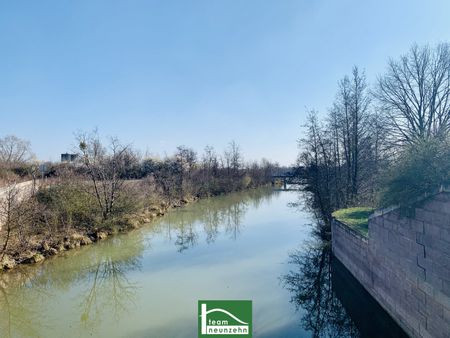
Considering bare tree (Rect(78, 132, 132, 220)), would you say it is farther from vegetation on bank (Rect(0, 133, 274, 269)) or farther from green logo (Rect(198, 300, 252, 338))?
green logo (Rect(198, 300, 252, 338))

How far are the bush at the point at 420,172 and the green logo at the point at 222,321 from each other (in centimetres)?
315

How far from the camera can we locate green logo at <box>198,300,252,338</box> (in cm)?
455

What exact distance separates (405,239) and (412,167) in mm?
1195

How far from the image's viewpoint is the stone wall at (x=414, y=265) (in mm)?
3734

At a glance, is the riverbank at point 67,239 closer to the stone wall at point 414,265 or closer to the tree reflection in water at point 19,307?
the tree reflection in water at point 19,307

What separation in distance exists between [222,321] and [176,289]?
3181 millimetres

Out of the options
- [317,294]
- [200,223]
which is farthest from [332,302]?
[200,223]

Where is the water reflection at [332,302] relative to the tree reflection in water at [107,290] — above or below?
above

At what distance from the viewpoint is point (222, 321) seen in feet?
15.4

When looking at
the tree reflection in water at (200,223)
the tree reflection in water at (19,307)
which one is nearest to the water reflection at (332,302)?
the tree reflection in water at (200,223)

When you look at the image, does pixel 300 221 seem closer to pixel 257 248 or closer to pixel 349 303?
pixel 257 248

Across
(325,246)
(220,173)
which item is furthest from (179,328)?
(220,173)

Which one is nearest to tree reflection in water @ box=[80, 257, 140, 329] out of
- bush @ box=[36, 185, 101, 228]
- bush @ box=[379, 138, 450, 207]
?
bush @ box=[36, 185, 101, 228]

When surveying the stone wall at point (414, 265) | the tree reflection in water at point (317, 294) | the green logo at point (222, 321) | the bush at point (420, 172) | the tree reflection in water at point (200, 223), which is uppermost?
the bush at point (420, 172)
